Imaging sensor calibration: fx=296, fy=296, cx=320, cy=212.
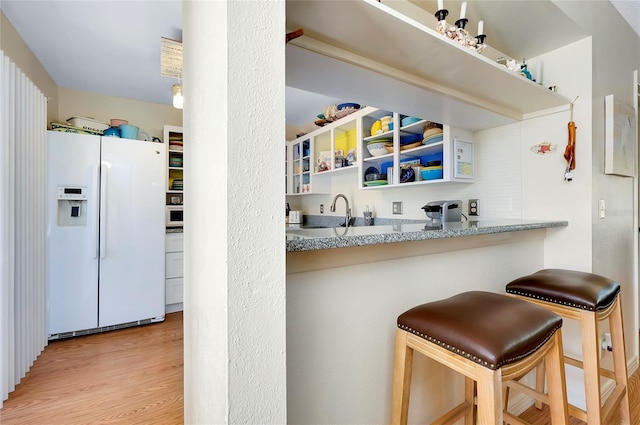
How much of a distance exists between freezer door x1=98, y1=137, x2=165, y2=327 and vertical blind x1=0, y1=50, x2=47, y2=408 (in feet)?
1.52

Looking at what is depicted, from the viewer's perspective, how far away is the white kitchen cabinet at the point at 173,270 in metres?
3.32

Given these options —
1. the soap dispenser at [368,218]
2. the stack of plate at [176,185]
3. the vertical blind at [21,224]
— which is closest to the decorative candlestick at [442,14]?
the soap dispenser at [368,218]

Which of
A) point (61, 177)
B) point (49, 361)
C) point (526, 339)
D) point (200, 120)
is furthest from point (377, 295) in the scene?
point (61, 177)

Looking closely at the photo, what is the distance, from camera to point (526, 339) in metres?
0.79

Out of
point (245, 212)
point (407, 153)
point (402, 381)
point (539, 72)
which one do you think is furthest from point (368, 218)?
point (245, 212)

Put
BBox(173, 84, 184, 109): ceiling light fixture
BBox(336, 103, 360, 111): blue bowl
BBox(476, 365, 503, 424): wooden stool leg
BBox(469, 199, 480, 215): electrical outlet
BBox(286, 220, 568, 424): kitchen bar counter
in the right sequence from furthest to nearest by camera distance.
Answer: BBox(336, 103, 360, 111): blue bowl < BBox(173, 84, 184, 109): ceiling light fixture < BBox(469, 199, 480, 215): electrical outlet < BBox(286, 220, 568, 424): kitchen bar counter < BBox(476, 365, 503, 424): wooden stool leg

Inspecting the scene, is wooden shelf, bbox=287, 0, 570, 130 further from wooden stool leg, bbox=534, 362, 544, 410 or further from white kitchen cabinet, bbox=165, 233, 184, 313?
white kitchen cabinet, bbox=165, 233, 184, 313

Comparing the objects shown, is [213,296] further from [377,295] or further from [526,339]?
[526,339]

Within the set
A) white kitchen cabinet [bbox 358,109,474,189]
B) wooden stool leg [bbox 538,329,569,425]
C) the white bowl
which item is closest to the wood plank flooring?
wooden stool leg [bbox 538,329,569,425]

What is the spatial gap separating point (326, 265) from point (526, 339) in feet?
1.88

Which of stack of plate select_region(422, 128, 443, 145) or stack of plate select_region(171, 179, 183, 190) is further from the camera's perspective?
stack of plate select_region(171, 179, 183, 190)

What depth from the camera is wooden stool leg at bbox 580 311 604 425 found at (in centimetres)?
110

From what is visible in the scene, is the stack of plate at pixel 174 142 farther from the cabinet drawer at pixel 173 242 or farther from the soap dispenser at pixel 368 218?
the soap dispenser at pixel 368 218

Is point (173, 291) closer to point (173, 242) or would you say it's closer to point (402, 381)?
point (173, 242)
